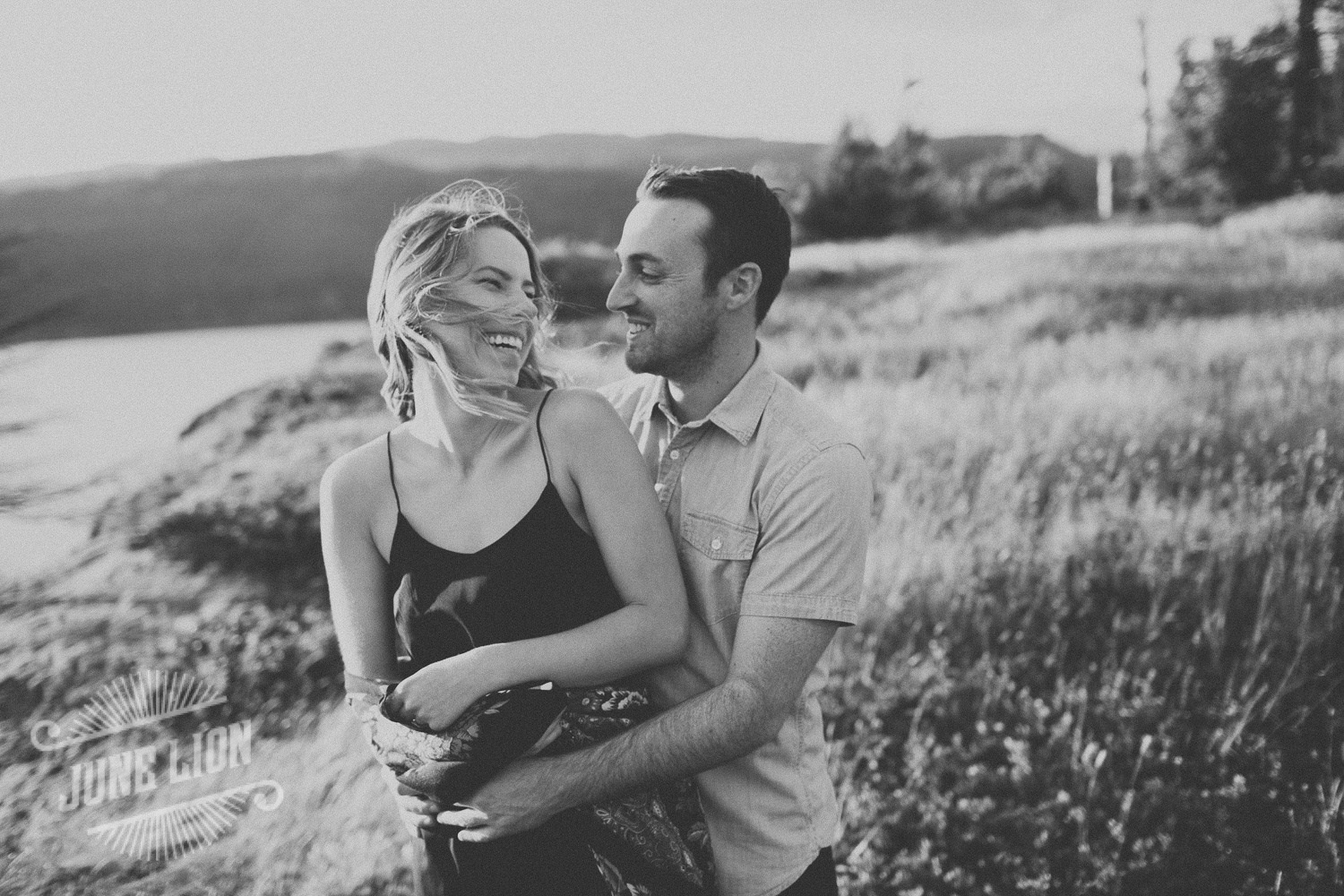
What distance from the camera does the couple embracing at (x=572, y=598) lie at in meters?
1.45

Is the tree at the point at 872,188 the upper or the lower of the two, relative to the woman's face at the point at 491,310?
upper

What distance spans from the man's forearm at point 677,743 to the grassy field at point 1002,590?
1233 millimetres

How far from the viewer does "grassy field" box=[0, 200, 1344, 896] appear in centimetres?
236

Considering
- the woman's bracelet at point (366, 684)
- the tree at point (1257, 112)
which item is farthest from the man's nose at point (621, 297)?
the tree at point (1257, 112)

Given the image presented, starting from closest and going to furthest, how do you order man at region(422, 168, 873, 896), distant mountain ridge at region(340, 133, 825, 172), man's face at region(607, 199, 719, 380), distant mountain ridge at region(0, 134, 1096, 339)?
man at region(422, 168, 873, 896)
man's face at region(607, 199, 719, 380)
distant mountain ridge at region(0, 134, 1096, 339)
distant mountain ridge at region(340, 133, 825, 172)

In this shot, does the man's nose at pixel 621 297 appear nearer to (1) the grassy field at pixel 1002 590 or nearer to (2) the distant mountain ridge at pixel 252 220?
(2) the distant mountain ridge at pixel 252 220

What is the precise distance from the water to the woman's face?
43.4 inches

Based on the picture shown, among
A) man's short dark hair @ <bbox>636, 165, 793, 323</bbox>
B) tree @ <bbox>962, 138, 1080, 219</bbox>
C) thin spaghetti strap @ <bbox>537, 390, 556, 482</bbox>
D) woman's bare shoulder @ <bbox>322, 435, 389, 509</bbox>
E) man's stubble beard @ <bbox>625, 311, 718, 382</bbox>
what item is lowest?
woman's bare shoulder @ <bbox>322, 435, 389, 509</bbox>

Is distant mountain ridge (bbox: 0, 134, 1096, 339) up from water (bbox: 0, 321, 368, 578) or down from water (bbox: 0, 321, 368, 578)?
up

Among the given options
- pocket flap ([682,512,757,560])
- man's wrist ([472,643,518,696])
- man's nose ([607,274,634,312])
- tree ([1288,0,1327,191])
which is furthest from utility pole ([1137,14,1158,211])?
man's wrist ([472,643,518,696])

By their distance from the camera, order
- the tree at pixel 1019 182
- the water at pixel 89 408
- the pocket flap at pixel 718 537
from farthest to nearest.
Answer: the tree at pixel 1019 182
the water at pixel 89 408
the pocket flap at pixel 718 537

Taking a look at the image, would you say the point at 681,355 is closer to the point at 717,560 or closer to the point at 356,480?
the point at 717,560

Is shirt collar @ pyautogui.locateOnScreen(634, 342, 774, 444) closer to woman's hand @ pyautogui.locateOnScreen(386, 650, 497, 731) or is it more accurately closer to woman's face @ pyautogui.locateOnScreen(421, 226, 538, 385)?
woman's face @ pyautogui.locateOnScreen(421, 226, 538, 385)

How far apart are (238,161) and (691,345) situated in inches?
58.2
